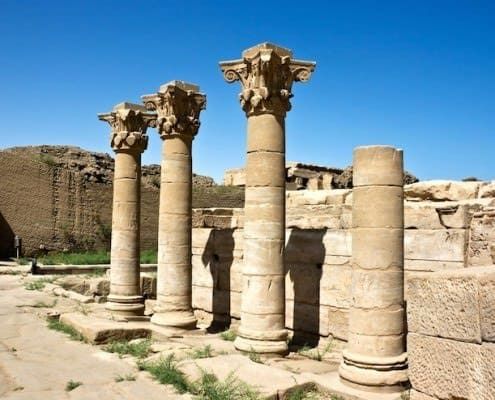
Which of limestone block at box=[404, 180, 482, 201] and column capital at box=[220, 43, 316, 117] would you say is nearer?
column capital at box=[220, 43, 316, 117]

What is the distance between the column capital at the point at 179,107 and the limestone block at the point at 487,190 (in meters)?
6.12

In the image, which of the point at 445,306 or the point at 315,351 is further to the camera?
the point at 315,351

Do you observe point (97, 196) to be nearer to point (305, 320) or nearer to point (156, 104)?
point (156, 104)

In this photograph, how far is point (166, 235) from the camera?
39.5 feet

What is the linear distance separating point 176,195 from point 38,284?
845 centimetres

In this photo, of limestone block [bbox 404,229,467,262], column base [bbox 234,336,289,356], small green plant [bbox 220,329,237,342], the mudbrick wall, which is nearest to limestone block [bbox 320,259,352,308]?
limestone block [bbox 404,229,467,262]

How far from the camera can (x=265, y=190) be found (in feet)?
31.2

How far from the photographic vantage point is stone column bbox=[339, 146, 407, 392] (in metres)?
7.43

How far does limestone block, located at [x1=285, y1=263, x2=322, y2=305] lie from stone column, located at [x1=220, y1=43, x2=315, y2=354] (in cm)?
143

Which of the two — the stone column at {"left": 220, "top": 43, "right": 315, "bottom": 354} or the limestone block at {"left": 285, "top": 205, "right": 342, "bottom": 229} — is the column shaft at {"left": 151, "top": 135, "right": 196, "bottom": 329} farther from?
the stone column at {"left": 220, "top": 43, "right": 315, "bottom": 354}

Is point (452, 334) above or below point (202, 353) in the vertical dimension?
above

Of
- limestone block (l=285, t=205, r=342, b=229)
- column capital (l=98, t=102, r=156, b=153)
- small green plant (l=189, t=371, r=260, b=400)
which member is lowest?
small green plant (l=189, t=371, r=260, b=400)

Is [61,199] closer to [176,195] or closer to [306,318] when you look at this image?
[176,195]

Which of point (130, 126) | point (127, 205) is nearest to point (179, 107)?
point (130, 126)
